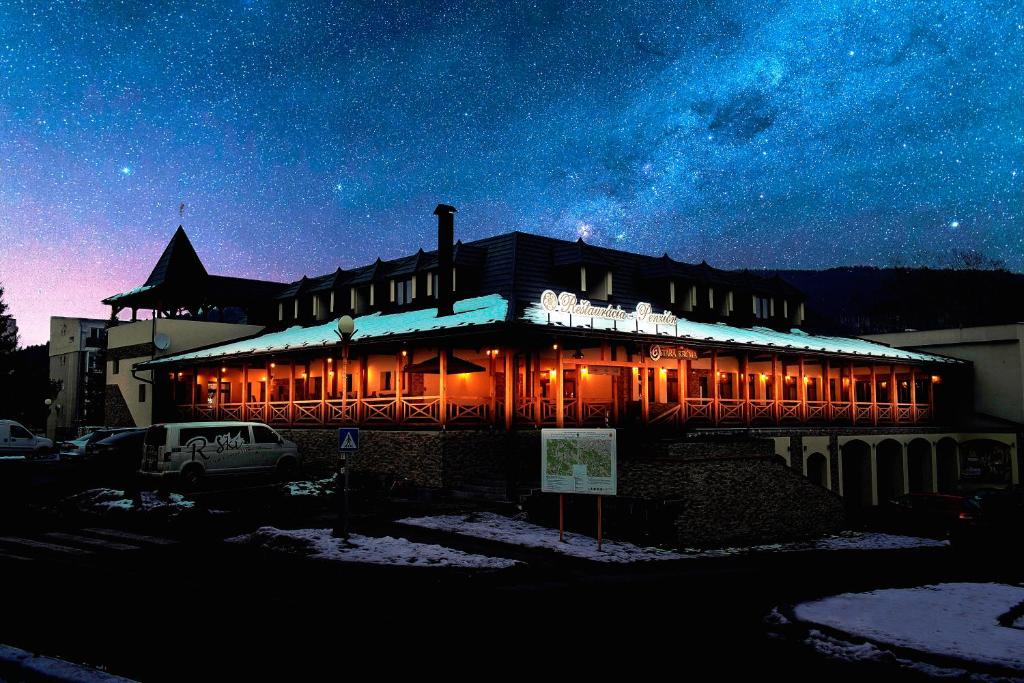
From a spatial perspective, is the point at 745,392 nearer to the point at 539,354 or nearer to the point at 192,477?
the point at 539,354

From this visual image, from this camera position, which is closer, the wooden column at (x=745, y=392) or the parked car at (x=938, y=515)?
the parked car at (x=938, y=515)

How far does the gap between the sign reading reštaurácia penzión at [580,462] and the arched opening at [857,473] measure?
22629mm

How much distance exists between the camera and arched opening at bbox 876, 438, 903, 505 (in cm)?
3644

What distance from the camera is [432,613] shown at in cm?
1030

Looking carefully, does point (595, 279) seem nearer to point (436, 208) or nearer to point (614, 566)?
point (436, 208)

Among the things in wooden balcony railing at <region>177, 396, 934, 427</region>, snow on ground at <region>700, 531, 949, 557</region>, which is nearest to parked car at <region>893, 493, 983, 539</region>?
snow on ground at <region>700, 531, 949, 557</region>

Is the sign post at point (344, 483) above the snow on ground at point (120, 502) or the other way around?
above

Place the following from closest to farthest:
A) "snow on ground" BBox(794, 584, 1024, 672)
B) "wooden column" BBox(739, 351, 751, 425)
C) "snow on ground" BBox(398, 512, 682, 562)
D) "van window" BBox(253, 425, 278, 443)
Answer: "snow on ground" BBox(794, 584, 1024, 672) < "snow on ground" BBox(398, 512, 682, 562) < "van window" BBox(253, 425, 278, 443) < "wooden column" BBox(739, 351, 751, 425)

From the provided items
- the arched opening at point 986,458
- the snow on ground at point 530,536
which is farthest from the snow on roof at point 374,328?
the arched opening at point 986,458

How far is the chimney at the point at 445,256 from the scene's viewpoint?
2809cm

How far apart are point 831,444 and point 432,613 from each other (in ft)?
89.4

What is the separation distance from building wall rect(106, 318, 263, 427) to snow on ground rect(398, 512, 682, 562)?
1018 inches

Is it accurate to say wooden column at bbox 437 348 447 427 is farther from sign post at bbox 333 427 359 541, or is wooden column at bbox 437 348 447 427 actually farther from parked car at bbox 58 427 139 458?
parked car at bbox 58 427 139 458

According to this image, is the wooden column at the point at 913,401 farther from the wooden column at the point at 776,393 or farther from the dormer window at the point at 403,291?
the dormer window at the point at 403,291
